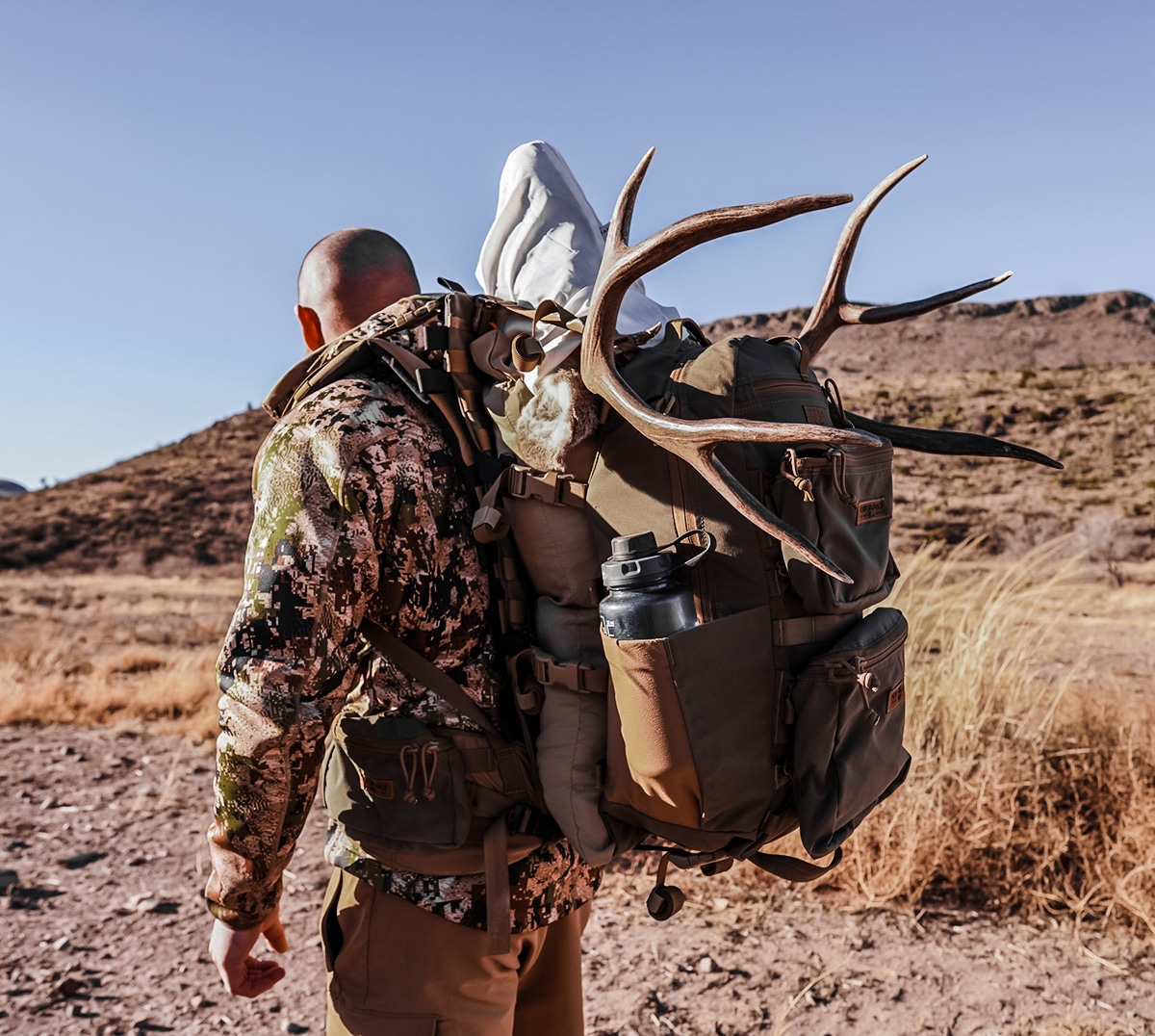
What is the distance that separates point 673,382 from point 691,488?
18cm

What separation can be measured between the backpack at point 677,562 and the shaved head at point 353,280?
0.40 metres

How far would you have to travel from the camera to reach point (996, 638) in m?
4.32

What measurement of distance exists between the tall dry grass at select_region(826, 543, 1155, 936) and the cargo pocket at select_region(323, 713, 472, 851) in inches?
108

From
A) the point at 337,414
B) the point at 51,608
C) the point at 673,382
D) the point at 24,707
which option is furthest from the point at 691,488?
the point at 51,608

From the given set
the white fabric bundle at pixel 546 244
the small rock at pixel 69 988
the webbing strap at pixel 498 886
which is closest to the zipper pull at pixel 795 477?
the white fabric bundle at pixel 546 244

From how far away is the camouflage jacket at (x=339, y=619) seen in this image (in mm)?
1476

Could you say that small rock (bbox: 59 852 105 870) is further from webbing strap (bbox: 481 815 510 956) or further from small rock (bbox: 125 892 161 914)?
webbing strap (bbox: 481 815 510 956)

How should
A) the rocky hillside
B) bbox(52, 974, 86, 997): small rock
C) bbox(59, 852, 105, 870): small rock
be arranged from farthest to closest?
the rocky hillside → bbox(59, 852, 105, 870): small rock → bbox(52, 974, 86, 997): small rock

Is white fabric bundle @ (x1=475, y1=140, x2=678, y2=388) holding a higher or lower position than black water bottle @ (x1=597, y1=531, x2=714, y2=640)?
higher

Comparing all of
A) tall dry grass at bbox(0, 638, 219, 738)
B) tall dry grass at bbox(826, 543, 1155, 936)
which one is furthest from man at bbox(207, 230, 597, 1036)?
tall dry grass at bbox(0, 638, 219, 738)

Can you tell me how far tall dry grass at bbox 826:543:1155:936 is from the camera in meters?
3.79

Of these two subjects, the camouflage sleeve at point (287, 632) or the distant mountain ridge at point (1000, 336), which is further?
the distant mountain ridge at point (1000, 336)

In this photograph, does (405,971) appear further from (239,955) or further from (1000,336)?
(1000,336)

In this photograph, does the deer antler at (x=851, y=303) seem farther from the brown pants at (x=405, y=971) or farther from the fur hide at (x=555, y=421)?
the brown pants at (x=405, y=971)
